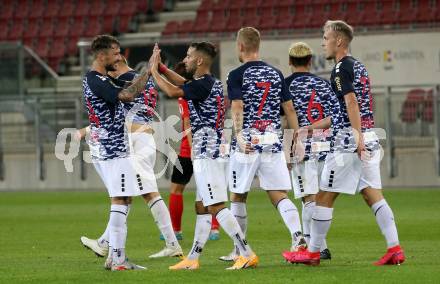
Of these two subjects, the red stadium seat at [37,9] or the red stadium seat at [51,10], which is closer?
the red stadium seat at [51,10]

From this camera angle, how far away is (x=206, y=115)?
11.3m

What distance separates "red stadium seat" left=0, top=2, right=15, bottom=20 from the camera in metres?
36.2

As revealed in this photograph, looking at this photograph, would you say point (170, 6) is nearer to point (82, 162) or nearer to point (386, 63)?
point (82, 162)

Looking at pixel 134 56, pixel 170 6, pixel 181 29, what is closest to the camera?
pixel 134 56

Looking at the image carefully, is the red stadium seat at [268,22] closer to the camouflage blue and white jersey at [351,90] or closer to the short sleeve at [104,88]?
the camouflage blue and white jersey at [351,90]

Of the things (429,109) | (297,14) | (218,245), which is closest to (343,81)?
(218,245)

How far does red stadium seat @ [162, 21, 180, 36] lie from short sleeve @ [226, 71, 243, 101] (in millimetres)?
21427

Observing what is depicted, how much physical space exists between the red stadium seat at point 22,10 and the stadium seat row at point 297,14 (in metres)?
5.69

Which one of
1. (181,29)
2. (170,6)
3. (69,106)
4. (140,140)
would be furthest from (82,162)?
(140,140)

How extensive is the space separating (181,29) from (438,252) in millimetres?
21019

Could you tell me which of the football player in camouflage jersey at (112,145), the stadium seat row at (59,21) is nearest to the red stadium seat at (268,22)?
the stadium seat row at (59,21)

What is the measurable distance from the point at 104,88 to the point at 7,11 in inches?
1042

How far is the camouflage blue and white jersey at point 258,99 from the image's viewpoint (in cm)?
1109

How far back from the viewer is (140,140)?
12500 mm
